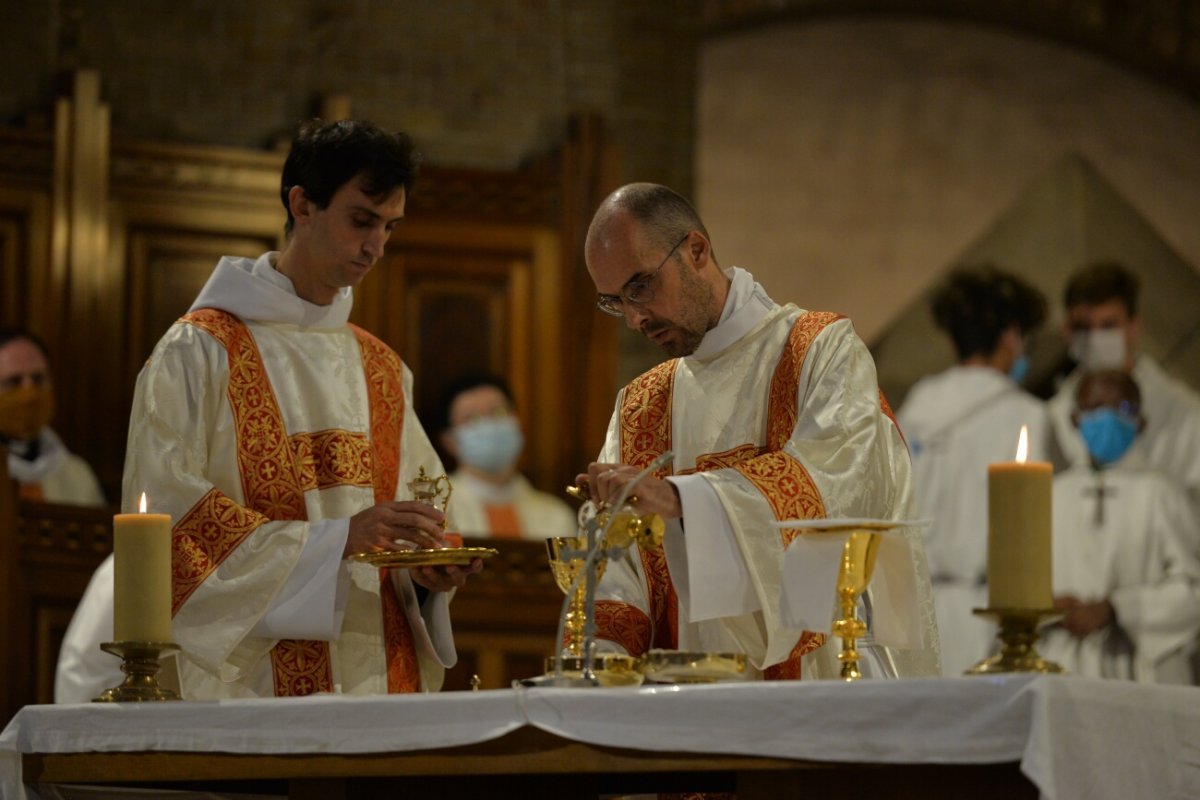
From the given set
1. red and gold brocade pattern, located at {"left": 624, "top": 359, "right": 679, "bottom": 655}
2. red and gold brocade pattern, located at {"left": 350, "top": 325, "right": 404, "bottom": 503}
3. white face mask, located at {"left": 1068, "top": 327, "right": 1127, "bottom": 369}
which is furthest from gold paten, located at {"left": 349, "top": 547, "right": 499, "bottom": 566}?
white face mask, located at {"left": 1068, "top": 327, "right": 1127, "bottom": 369}

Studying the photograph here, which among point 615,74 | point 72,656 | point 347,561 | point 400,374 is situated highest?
point 615,74

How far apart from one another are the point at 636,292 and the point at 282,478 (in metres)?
0.91

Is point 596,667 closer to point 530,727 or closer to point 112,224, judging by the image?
point 530,727

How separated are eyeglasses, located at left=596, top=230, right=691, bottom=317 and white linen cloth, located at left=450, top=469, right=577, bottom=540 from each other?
424cm

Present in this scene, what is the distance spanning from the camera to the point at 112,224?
7.97 meters

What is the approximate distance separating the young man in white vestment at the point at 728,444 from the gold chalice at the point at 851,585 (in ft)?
0.86

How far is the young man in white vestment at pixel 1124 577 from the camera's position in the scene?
7832 mm

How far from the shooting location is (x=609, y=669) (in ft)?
9.72

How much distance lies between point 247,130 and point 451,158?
3.14 feet

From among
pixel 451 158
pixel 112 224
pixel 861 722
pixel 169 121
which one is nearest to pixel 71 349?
pixel 112 224

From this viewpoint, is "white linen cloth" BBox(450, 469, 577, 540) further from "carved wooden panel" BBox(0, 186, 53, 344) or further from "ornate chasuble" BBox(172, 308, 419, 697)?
"ornate chasuble" BBox(172, 308, 419, 697)

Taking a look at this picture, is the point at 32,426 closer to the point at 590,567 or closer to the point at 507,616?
the point at 507,616

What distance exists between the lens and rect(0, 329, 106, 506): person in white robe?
694cm

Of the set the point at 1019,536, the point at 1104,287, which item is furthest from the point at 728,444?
the point at 1104,287
